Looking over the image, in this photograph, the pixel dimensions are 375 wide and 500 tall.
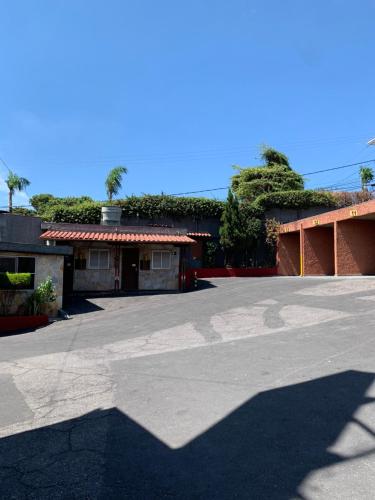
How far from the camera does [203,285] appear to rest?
2345 cm

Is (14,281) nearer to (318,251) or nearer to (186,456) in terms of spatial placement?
(186,456)

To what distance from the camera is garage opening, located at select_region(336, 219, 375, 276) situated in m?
23.0

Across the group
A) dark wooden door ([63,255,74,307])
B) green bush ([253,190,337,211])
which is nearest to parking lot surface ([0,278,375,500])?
dark wooden door ([63,255,74,307])

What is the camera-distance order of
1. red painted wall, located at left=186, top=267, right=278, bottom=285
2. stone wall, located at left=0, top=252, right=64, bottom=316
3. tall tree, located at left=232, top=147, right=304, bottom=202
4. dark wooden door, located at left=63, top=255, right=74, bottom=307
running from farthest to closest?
tall tree, located at left=232, top=147, right=304, bottom=202, red painted wall, located at left=186, top=267, right=278, bottom=285, dark wooden door, located at left=63, top=255, right=74, bottom=307, stone wall, located at left=0, top=252, right=64, bottom=316

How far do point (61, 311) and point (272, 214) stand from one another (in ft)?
66.1

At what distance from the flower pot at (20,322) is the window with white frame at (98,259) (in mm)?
6713

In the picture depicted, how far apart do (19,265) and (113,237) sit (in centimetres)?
616

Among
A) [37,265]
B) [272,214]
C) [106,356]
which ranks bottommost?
[106,356]

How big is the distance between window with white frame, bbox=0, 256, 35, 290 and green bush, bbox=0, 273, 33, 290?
0.33 metres

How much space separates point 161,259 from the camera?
880 inches

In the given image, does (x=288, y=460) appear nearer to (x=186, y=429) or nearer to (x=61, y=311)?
(x=186, y=429)

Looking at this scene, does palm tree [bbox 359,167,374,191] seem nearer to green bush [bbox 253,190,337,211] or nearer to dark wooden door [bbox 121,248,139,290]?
green bush [bbox 253,190,337,211]

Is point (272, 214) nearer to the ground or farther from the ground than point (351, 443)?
farther from the ground

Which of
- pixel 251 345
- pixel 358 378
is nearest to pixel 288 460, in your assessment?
pixel 358 378
